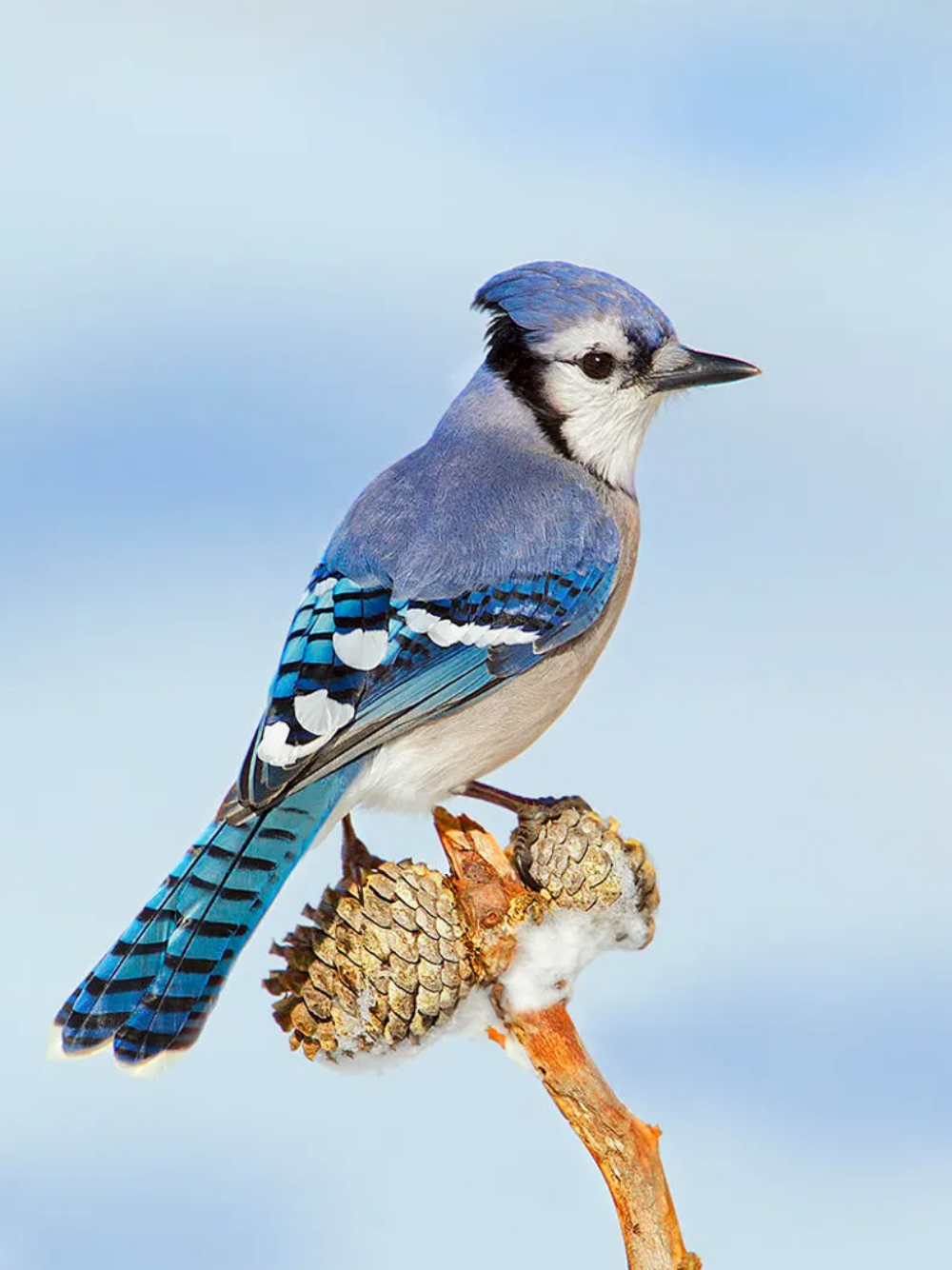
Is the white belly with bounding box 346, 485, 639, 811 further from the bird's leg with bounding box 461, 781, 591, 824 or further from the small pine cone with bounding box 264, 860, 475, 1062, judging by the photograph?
the small pine cone with bounding box 264, 860, 475, 1062

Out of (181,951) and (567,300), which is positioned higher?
(567,300)

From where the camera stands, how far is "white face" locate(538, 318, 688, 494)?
1.75 m

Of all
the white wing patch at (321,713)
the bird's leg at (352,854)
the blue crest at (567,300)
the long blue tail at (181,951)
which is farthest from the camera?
the blue crest at (567,300)

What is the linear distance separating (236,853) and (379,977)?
16cm

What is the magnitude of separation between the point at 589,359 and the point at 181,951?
799 millimetres

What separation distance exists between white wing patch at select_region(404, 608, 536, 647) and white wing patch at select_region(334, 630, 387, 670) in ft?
0.14

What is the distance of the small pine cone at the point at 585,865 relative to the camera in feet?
4.38

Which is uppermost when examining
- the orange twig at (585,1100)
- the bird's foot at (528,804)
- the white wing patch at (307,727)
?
the white wing patch at (307,727)

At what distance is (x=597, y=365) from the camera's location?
1767 millimetres

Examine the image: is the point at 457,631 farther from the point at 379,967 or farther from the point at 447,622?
the point at 379,967

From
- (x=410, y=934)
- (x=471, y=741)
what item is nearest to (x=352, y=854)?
(x=471, y=741)

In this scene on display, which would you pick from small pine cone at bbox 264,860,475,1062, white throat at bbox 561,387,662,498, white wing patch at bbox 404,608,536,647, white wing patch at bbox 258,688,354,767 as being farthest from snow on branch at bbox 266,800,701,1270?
white throat at bbox 561,387,662,498

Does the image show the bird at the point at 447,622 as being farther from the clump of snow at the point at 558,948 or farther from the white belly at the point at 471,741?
the clump of snow at the point at 558,948

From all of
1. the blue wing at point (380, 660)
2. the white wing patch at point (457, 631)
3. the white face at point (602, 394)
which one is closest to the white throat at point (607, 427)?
the white face at point (602, 394)
